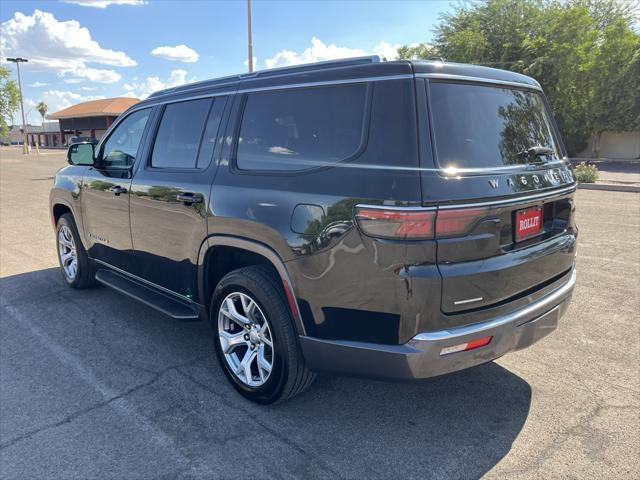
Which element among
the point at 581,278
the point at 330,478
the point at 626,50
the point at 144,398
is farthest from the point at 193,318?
the point at 626,50

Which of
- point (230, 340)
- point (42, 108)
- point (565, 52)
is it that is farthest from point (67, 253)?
point (42, 108)

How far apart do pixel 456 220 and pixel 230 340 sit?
1737mm

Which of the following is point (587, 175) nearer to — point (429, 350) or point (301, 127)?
point (301, 127)

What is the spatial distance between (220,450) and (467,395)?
5.36 ft

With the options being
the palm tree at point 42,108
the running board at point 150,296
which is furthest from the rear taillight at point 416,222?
the palm tree at point 42,108

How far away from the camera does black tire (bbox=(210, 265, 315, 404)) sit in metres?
2.84

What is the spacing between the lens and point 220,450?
2.70 metres

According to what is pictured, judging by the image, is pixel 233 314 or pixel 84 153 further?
pixel 84 153

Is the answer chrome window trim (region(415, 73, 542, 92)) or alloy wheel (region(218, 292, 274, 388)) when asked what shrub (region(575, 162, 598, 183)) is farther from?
alloy wheel (region(218, 292, 274, 388))

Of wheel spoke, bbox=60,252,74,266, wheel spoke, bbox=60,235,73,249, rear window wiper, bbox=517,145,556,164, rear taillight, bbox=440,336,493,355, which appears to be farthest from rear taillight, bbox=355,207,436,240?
wheel spoke, bbox=60,252,74,266

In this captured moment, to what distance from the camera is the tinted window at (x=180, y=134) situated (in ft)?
11.9

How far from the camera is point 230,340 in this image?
3.27m

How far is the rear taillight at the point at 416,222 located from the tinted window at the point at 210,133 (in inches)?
59.5

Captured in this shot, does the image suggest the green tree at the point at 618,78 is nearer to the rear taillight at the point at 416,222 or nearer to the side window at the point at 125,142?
the side window at the point at 125,142
